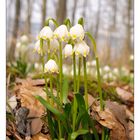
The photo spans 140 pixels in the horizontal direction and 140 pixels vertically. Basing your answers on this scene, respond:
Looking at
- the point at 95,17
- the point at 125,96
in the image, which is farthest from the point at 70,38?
the point at 95,17

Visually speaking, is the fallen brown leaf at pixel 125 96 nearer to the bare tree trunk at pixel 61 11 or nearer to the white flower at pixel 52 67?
the white flower at pixel 52 67

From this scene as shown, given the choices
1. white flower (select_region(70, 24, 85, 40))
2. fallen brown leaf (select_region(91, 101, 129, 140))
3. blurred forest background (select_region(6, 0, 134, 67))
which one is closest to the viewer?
white flower (select_region(70, 24, 85, 40))

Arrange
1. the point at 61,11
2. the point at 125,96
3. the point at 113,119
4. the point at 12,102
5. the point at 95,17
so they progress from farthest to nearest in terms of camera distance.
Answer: the point at 95,17
the point at 61,11
the point at 125,96
the point at 12,102
the point at 113,119

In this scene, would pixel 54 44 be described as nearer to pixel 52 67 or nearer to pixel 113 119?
pixel 52 67

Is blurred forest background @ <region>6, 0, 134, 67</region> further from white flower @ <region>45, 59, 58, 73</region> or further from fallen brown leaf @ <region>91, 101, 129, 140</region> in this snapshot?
white flower @ <region>45, 59, 58, 73</region>

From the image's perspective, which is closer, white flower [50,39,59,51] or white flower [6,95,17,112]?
white flower [50,39,59,51]

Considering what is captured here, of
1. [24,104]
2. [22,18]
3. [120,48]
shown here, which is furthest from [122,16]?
[24,104]

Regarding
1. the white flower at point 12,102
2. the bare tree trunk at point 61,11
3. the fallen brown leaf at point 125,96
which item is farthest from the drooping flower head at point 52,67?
the bare tree trunk at point 61,11

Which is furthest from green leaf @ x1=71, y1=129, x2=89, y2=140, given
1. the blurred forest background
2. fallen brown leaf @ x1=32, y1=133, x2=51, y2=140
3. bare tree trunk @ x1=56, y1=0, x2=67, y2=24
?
the blurred forest background

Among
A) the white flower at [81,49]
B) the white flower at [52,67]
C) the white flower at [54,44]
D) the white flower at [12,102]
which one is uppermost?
the white flower at [54,44]

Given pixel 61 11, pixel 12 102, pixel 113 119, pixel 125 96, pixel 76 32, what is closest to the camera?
pixel 76 32
